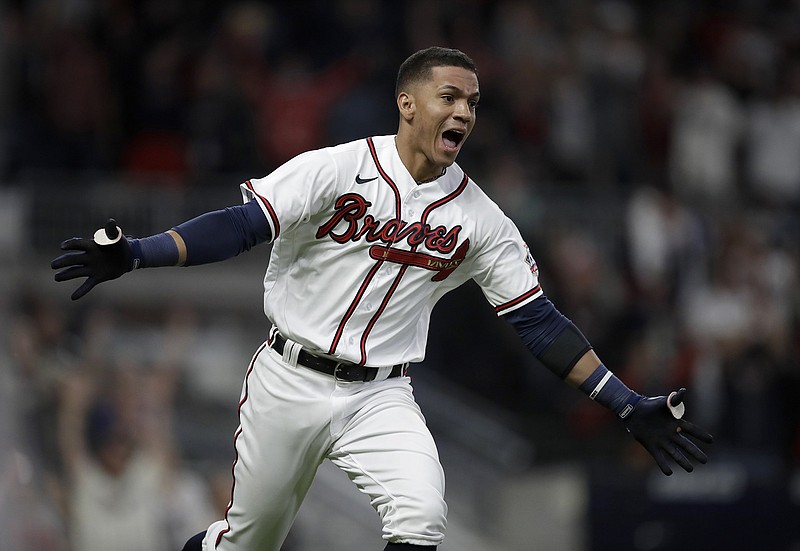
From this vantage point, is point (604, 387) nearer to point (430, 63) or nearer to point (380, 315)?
Result: point (380, 315)

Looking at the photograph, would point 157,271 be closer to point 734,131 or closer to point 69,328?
point 69,328

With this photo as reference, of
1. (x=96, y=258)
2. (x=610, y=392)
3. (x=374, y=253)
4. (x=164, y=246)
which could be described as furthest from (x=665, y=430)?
(x=96, y=258)

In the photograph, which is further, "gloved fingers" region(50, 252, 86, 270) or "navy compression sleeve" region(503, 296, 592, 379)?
"navy compression sleeve" region(503, 296, 592, 379)

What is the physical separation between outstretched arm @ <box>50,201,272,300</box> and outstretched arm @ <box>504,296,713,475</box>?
3.81 feet

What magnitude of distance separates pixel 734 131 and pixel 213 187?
5010 millimetres

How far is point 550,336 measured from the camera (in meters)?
5.21

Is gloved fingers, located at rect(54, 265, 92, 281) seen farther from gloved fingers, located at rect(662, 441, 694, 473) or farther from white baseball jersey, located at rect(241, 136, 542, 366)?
gloved fingers, located at rect(662, 441, 694, 473)

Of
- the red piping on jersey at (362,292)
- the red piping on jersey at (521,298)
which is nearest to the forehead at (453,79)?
the red piping on jersey at (362,292)

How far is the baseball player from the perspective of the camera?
4926 mm

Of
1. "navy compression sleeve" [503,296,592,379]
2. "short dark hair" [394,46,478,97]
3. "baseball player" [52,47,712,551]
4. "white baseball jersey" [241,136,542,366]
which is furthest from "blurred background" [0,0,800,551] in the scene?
"short dark hair" [394,46,478,97]

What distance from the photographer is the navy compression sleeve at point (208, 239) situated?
451 centimetres

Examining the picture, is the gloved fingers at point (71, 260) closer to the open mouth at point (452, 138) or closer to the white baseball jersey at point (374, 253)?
the white baseball jersey at point (374, 253)

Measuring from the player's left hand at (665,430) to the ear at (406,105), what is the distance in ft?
4.62

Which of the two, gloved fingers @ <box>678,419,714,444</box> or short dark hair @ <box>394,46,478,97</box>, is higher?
short dark hair @ <box>394,46,478,97</box>
